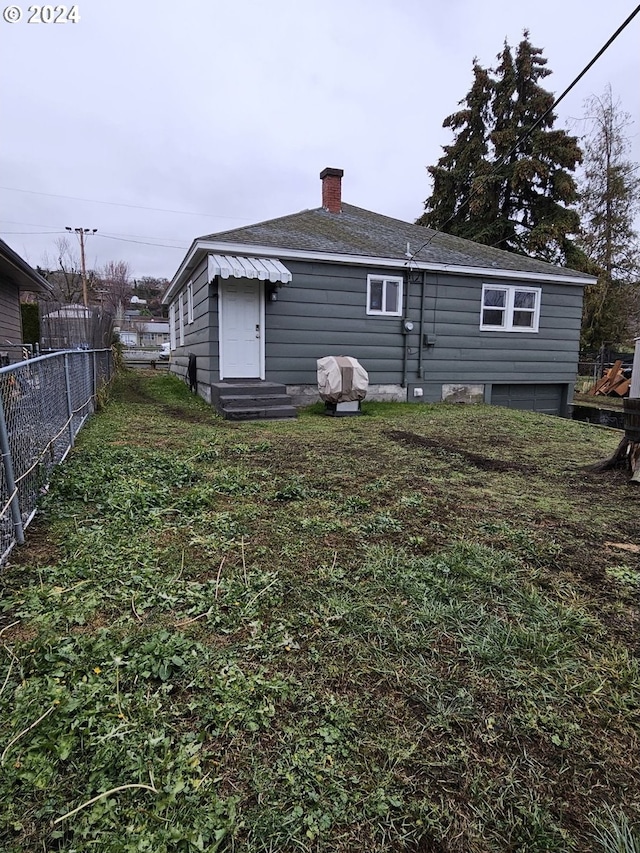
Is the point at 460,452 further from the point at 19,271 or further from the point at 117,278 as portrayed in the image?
the point at 117,278

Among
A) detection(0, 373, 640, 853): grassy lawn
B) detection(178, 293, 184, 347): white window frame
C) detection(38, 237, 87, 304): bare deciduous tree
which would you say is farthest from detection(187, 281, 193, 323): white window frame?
detection(38, 237, 87, 304): bare deciduous tree

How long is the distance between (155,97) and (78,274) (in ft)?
94.1

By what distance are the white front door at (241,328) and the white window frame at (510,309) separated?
→ 5.27 m

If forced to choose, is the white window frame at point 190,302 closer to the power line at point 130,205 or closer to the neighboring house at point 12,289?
the neighboring house at point 12,289

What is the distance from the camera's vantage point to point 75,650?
171 centimetres

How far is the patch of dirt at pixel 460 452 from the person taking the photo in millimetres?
4617

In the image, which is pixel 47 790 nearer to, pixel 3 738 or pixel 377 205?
pixel 3 738

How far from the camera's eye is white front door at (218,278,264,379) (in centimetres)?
812

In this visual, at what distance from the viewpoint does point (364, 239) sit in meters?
9.69

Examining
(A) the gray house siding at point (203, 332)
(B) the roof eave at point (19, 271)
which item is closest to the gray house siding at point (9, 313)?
(B) the roof eave at point (19, 271)

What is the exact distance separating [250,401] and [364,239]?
468cm

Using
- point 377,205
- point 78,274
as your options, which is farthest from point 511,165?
point 78,274

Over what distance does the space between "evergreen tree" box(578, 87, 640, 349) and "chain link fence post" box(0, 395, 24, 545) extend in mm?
21514

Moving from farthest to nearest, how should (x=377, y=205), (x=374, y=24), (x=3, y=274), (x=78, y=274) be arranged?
(x=78, y=274) < (x=377, y=205) < (x=3, y=274) < (x=374, y=24)
